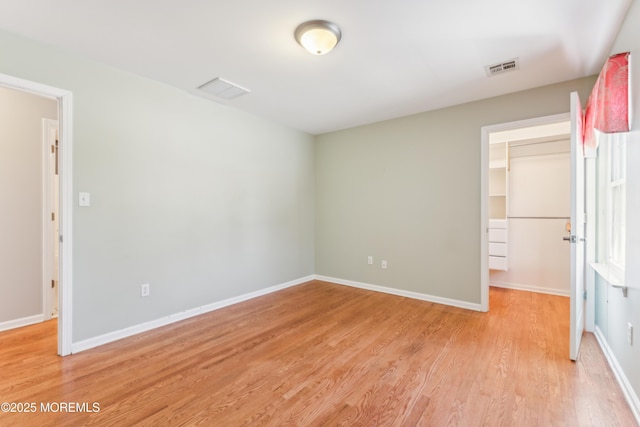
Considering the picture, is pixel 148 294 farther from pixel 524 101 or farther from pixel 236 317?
pixel 524 101

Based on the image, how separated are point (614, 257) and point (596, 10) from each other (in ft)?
5.98

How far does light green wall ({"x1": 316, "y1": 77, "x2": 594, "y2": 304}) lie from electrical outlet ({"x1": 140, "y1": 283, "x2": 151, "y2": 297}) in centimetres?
262

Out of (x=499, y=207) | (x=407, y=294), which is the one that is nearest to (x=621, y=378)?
(x=407, y=294)

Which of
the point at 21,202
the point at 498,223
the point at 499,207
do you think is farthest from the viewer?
the point at 499,207

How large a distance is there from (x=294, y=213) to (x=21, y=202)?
121 inches

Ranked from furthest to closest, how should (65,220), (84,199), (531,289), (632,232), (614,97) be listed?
(531,289) → (84,199) → (65,220) → (614,97) → (632,232)

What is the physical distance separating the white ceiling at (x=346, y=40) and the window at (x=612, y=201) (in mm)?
762

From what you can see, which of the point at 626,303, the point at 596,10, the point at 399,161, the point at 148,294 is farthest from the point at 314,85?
the point at 626,303

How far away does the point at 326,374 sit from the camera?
2064 millimetres

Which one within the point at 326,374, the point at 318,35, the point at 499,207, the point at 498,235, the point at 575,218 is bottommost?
the point at 326,374

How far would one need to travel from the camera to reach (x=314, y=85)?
296 centimetres

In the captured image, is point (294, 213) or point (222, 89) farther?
point (294, 213)

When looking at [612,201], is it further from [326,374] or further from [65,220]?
[65,220]

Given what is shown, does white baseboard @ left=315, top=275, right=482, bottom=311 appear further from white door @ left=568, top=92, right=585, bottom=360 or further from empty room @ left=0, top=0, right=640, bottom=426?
white door @ left=568, top=92, right=585, bottom=360
